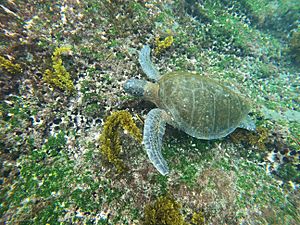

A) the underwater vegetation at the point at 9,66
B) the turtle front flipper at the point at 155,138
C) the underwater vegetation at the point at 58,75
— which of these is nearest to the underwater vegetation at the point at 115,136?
the turtle front flipper at the point at 155,138

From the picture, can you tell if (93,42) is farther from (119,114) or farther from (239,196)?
(239,196)

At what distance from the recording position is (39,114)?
2430mm

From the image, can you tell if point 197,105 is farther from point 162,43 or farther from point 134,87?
point 162,43

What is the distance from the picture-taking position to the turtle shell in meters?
2.62

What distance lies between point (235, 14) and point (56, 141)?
6.36 meters

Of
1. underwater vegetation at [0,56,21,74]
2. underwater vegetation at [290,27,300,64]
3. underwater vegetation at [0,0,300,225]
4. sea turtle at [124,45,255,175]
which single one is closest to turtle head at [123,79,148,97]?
sea turtle at [124,45,255,175]

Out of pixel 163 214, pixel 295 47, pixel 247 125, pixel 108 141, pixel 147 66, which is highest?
pixel 147 66

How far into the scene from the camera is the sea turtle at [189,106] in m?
2.61

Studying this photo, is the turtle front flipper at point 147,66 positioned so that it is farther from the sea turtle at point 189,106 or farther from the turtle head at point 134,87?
the turtle head at point 134,87

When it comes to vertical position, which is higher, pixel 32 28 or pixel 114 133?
pixel 32 28

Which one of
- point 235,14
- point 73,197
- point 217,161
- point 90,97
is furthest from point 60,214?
point 235,14

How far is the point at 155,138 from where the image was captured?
8.12 ft

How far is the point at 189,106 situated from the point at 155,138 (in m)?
0.71

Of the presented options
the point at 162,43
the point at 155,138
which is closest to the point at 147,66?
the point at 162,43
